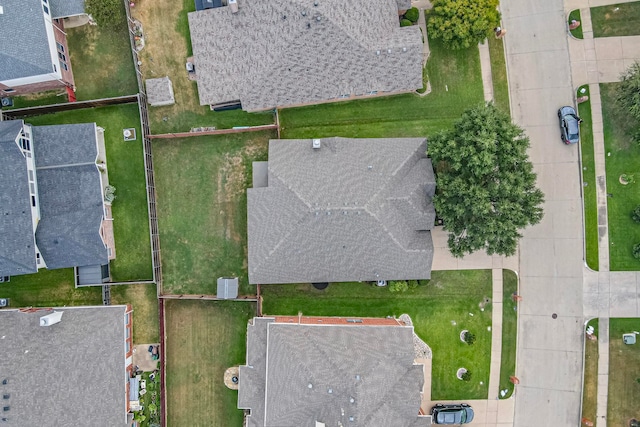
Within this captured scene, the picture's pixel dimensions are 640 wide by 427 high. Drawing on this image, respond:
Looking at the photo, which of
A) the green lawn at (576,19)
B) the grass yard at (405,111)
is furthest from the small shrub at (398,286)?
the green lawn at (576,19)

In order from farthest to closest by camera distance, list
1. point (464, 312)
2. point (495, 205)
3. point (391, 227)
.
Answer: point (464, 312) → point (391, 227) → point (495, 205)

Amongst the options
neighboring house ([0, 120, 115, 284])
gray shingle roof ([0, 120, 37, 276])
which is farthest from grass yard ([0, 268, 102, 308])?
gray shingle roof ([0, 120, 37, 276])

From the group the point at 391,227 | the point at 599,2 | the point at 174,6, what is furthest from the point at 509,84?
the point at 174,6

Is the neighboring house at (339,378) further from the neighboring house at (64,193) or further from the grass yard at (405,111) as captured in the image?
the grass yard at (405,111)

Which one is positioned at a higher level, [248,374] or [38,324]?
[38,324]

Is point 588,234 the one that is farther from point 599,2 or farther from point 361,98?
point 361,98

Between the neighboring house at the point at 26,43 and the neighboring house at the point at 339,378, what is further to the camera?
the neighboring house at the point at 26,43

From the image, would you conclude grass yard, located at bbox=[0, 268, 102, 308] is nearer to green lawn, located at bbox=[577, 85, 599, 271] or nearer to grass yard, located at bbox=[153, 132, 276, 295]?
grass yard, located at bbox=[153, 132, 276, 295]
